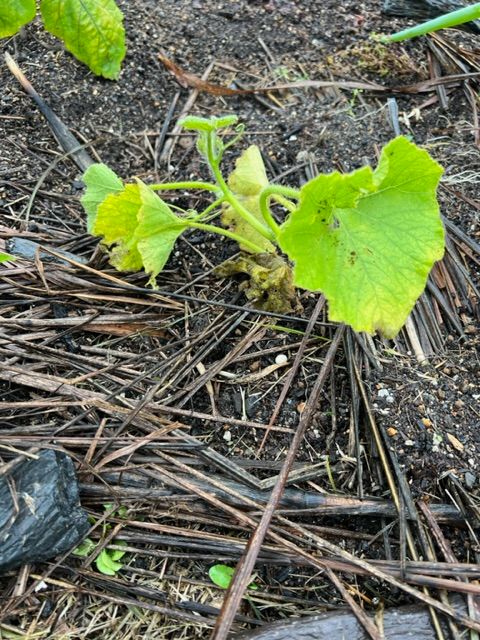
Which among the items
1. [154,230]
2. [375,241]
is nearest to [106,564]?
[154,230]

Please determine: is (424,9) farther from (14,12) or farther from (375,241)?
(14,12)

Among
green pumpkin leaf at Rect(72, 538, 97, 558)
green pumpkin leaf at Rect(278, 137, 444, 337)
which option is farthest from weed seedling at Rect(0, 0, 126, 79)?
green pumpkin leaf at Rect(72, 538, 97, 558)

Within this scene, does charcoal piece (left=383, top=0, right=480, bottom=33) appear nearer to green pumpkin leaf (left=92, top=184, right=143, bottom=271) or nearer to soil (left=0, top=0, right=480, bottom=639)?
soil (left=0, top=0, right=480, bottom=639)

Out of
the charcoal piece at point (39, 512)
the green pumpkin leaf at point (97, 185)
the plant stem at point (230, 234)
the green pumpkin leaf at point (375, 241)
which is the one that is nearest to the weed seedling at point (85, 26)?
the green pumpkin leaf at point (97, 185)

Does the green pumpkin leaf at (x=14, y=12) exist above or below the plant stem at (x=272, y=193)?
Result: above

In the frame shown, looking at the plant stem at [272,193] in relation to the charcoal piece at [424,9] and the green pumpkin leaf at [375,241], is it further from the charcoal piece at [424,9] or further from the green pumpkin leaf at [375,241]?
the charcoal piece at [424,9]

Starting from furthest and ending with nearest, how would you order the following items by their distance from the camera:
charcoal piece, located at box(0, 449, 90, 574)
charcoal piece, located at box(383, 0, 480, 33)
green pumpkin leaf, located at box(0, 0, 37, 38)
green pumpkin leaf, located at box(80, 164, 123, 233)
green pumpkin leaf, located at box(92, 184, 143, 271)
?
charcoal piece, located at box(383, 0, 480, 33) → green pumpkin leaf, located at box(80, 164, 123, 233) → green pumpkin leaf, located at box(92, 184, 143, 271) → green pumpkin leaf, located at box(0, 0, 37, 38) → charcoal piece, located at box(0, 449, 90, 574)
